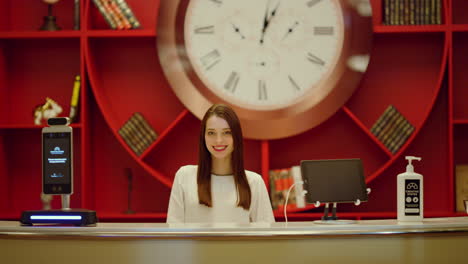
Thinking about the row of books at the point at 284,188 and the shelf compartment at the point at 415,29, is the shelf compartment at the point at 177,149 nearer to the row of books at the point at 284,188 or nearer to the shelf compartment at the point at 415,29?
the row of books at the point at 284,188

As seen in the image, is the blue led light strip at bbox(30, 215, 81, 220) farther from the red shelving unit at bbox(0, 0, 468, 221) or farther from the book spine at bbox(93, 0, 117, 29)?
the book spine at bbox(93, 0, 117, 29)

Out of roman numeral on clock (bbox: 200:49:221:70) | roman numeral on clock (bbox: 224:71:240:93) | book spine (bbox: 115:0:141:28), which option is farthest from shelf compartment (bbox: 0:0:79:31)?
roman numeral on clock (bbox: 224:71:240:93)

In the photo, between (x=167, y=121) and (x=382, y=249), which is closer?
(x=382, y=249)

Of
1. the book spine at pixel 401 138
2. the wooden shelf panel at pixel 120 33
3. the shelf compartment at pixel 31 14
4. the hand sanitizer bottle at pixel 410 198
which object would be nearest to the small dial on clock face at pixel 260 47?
the wooden shelf panel at pixel 120 33

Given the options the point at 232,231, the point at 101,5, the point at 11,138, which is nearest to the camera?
the point at 232,231

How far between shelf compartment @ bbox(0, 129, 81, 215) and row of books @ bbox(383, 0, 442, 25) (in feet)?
6.84

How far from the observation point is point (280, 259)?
2059mm

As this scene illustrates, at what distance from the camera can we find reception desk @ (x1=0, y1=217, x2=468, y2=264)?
2051mm

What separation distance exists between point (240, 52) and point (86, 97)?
0.96 metres

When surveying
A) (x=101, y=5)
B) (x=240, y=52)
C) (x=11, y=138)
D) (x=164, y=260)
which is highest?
(x=101, y=5)

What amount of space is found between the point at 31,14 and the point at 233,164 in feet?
7.07

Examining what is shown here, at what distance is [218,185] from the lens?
2797 mm

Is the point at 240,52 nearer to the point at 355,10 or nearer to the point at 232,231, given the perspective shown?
the point at 355,10

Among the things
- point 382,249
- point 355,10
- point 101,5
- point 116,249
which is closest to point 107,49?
point 101,5
